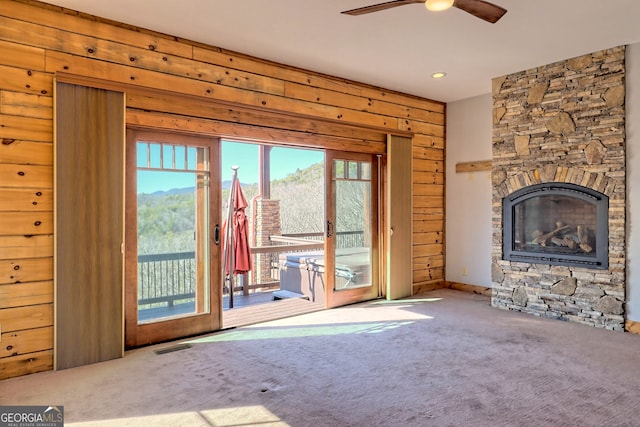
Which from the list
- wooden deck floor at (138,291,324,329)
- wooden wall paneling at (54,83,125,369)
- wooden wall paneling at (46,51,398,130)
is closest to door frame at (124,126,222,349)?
wooden deck floor at (138,291,324,329)

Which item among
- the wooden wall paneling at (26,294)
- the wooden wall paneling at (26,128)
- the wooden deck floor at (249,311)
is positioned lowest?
the wooden deck floor at (249,311)

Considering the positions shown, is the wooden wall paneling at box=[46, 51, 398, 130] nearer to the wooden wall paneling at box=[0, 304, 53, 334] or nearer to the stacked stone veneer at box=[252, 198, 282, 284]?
the wooden wall paneling at box=[0, 304, 53, 334]

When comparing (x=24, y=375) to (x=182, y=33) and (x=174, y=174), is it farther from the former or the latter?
(x=182, y=33)

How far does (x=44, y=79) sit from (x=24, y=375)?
2.20 m

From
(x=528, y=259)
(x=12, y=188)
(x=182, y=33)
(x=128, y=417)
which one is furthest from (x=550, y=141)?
(x=12, y=188)

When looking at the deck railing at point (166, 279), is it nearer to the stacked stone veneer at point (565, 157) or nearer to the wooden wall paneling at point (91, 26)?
the wooden wall paneling at point (91, 26)

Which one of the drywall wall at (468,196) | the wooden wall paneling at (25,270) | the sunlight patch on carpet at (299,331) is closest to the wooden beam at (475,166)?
Result: the drywall wall at (468,196)

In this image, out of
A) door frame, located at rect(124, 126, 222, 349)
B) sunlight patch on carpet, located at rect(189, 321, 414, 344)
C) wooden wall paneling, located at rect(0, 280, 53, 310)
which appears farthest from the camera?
sunlight patch on carpet, located at rect(189, 321, 414, 344)

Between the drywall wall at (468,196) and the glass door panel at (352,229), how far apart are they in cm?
140

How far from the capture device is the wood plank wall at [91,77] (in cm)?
311

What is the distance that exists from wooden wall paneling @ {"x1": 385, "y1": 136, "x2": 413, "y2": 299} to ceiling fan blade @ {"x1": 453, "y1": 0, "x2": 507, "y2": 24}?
2752 millimetres

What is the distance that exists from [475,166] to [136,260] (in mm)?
4564

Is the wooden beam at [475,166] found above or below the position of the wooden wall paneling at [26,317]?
above

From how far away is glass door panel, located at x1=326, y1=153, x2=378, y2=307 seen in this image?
527 cm
